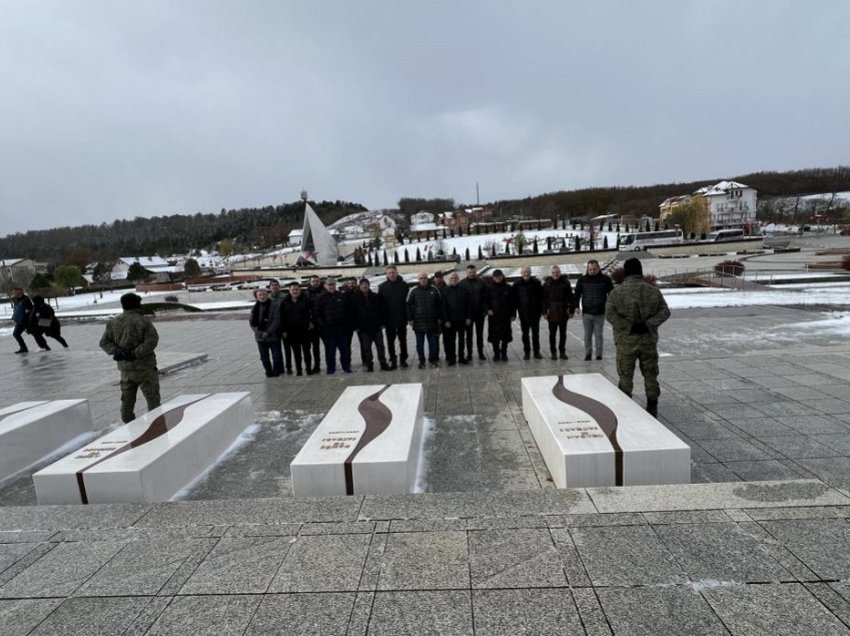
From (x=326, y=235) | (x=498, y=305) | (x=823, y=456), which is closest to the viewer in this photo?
(x=823, y=456)

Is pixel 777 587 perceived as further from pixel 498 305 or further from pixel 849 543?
pixel 498 305

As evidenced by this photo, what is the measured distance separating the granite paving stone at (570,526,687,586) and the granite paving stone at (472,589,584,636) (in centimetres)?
26

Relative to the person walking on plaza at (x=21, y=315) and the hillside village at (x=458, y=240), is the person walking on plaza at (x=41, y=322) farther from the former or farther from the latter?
the hillside village at (x=458, y=240)

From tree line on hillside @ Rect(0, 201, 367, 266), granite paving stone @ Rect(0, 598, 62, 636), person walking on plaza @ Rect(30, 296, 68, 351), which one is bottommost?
granite paving stone @ Rect(0, 598, 62, 636)

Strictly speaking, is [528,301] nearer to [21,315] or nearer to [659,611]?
[659,611]

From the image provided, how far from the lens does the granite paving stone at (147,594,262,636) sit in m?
2.27

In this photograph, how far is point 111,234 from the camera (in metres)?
157

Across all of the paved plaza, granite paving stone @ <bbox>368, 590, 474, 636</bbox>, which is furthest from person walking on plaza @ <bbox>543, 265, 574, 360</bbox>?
granite paving stone @ <bbox>368, 590, 474, 636</bbox>

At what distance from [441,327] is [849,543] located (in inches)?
270

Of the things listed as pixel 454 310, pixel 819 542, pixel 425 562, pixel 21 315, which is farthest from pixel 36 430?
pixel 21 315

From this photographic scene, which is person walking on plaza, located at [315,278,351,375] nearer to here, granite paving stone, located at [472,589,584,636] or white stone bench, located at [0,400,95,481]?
white stone bench, located at [0,400,95,481]

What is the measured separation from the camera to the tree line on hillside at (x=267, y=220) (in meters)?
130

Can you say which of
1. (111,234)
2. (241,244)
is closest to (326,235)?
(241,244)

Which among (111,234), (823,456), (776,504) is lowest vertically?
(823,456)
